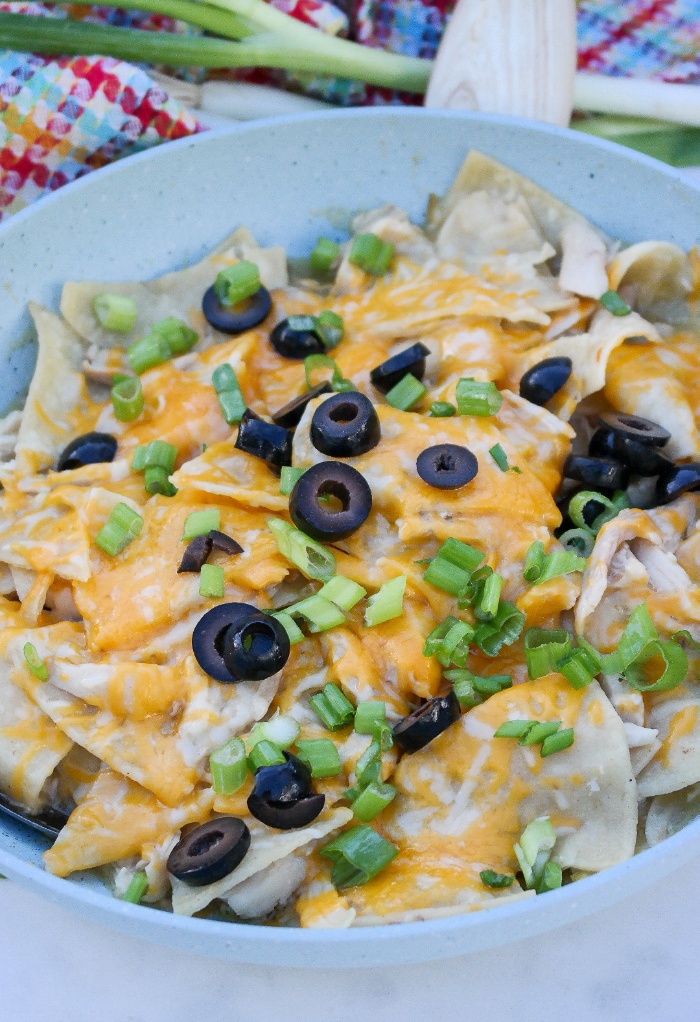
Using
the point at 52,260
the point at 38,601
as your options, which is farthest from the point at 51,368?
the point at 38,601

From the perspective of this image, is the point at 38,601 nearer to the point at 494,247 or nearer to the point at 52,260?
the point at 52,260

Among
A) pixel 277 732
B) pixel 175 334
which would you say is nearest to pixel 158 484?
pixel 175 334

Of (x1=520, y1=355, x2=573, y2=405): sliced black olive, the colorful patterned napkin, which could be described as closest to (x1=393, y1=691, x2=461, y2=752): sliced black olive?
(x1=520, y1=355, x2=573, y2=405): sliced black olive

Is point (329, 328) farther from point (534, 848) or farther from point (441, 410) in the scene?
point (534, 848)

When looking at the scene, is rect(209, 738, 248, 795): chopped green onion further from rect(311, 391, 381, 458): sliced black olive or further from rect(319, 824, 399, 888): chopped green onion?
rect(311, 391, 381, 458): sliced black olive

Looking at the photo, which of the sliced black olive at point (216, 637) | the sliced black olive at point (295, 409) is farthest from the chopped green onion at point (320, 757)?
the sliced black olive at point (295, 409)

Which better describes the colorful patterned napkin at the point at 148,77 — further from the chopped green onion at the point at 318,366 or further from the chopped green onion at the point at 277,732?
the chopped green onion at the point at 277,732
